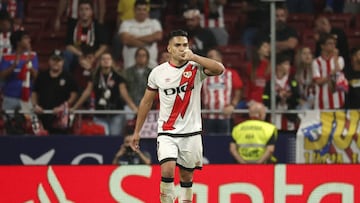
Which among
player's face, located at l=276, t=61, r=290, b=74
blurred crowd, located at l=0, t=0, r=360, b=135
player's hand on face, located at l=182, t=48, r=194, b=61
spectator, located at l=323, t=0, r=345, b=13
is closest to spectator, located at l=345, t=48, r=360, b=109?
blurred crowd, located at l=0, t=0, r=360, b=135

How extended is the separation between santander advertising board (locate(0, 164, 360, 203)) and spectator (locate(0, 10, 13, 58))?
4.09 meters

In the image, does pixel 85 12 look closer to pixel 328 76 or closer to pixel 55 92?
pixel 55 92

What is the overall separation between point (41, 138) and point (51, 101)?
57 centimetres

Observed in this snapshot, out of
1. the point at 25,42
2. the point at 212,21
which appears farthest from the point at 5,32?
the point at 212,21

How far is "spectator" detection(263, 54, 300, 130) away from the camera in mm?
16859

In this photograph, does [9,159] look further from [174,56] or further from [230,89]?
[174,56]

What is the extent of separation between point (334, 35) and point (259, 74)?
1.29 metres

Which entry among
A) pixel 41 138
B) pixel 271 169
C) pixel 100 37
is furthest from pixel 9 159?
pixel 271 169

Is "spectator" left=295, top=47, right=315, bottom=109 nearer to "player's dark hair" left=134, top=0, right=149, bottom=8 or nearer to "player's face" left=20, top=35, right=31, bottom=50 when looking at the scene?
"player's dark hair" left=134, top=0, right=149, bottom=8

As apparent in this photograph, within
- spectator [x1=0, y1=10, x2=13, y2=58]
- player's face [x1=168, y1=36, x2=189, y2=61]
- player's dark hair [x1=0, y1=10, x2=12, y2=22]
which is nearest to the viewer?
player's face [x1=168, y1=36, x2=189, y2=61]

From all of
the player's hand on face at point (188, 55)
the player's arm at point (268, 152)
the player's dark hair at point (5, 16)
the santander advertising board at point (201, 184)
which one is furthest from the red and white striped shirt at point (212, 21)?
the player's hand on face at point (188, 55)

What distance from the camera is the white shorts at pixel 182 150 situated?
12297 mm

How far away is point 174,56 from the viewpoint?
12203 mm

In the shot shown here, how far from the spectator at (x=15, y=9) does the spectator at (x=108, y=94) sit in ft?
6.48
